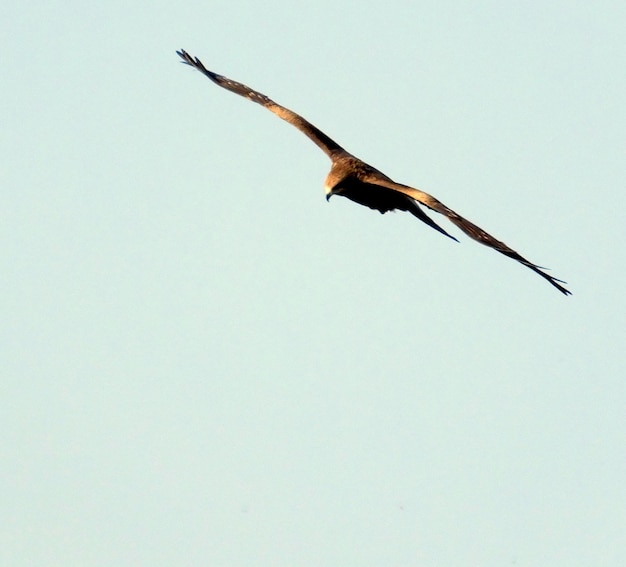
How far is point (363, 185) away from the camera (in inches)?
1003

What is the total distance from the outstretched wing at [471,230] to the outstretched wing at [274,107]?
3925 millimetres

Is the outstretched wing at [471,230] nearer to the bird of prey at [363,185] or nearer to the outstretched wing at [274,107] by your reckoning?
the bird of prey at [363,185]

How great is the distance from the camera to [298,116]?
28.2 m

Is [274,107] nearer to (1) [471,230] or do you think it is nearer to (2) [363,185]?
(2) [363,185]

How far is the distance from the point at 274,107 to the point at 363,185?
4123mm

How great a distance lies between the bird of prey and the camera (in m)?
21.1

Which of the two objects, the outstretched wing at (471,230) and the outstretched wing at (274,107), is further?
the outstretched wing at (274,107)

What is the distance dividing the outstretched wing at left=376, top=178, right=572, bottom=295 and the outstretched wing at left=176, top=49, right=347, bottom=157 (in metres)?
3.93

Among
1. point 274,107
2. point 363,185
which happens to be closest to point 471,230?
point 363,185

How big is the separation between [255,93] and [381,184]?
20.0 ft

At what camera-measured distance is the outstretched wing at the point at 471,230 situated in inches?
775

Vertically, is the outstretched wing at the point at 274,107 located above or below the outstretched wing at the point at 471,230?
above

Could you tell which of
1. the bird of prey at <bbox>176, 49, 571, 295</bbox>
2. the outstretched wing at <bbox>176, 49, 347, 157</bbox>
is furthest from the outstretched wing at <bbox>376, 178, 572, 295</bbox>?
the outstretched wing at <bbox>176, 49, 347, 157</bbox>

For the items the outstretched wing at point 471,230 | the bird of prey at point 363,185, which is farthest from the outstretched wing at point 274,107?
the outstretched wing at point 471,230
